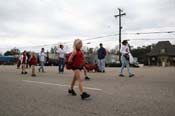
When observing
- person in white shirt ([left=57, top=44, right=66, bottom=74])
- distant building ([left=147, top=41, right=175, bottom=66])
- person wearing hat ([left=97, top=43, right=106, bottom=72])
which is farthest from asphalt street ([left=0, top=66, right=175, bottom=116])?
distant building ([left=147, top=41, right=175, bottom=66])

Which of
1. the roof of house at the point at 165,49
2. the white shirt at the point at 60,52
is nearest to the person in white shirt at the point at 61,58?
the white shirt at the point at 60,52

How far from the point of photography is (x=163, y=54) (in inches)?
3755

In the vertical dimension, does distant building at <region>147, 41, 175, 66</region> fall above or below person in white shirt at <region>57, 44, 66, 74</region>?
above

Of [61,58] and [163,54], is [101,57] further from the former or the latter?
[163,54]

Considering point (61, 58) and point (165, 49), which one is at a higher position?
point (165, 49)

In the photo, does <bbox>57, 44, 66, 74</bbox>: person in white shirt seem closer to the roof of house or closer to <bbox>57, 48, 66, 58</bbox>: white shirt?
<bbox>57, 48, 66, 58</bbox>: white shirt

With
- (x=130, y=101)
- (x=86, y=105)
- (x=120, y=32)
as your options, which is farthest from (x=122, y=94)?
(x=120, y=32)

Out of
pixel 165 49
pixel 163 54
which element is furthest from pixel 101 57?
pixel 165 49

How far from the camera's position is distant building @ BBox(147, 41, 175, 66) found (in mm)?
95250

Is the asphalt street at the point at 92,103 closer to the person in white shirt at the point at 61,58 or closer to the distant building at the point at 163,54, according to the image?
the person in white shirt at the point at 61,58

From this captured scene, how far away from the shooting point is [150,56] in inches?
3910

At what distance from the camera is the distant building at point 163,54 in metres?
95.2

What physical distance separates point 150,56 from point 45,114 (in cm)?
9595

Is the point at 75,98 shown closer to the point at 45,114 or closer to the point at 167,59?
the point at 45,114
